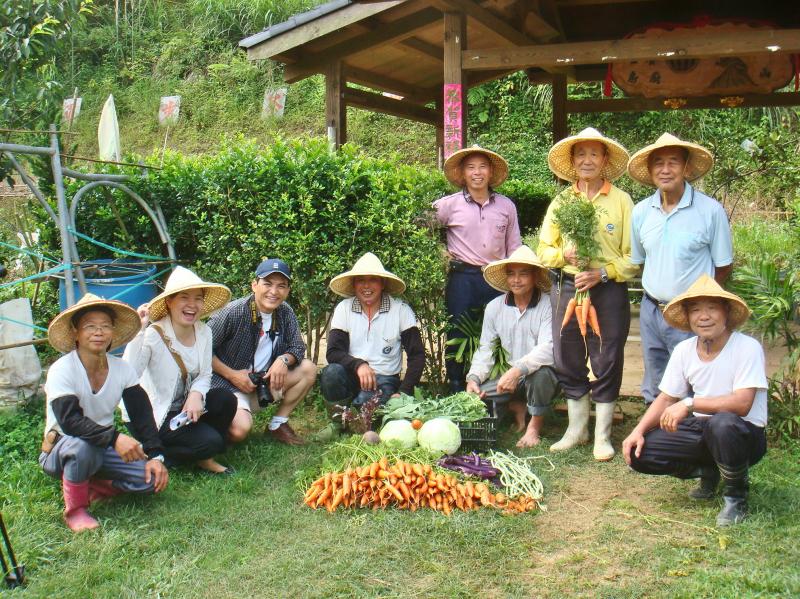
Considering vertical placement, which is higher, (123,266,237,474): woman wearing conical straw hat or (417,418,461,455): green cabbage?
(123,266,237,474): woman wearing conical straw hat

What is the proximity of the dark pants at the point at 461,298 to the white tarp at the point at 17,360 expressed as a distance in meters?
3.19

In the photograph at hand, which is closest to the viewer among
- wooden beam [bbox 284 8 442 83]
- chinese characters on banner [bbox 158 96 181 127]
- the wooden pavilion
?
the wooden pavilion

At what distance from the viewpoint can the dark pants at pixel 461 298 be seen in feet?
20.0

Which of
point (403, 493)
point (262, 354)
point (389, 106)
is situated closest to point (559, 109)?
point (389, 106)

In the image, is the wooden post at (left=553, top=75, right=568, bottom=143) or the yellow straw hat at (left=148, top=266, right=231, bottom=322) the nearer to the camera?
the yellow straw hat at (left=148, top=266, right=231, bottom=322)

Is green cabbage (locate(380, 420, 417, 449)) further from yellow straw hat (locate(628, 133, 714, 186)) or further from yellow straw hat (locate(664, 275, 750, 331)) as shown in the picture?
yellow straw hat (locate(628, 133, 714, 186))

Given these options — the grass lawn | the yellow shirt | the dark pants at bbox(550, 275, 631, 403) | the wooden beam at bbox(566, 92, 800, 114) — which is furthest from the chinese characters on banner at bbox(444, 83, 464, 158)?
the wooden beam at bbox(566, 92, 800, 114)

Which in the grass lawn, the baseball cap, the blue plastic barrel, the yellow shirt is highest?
the yellow shirt

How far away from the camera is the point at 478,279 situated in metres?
6.09

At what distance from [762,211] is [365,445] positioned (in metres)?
12.7

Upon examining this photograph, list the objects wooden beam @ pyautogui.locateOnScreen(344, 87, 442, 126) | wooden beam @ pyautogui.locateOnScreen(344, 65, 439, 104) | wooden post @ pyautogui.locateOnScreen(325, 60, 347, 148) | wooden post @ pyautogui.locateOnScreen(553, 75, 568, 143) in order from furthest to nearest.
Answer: wooden post @ pyautogui.locateOnScreen(553, 75, 568, 143) < wooden beam @ pyautogui.locateOnScreen(344, 87, 442, 126) < wooden beam @ pyautogui.locateOnScreen(344, 65, 439, 104) < wooden post @ pyautogui.locateOnScreen(325, 60, 347, 148)

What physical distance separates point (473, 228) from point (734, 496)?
274 centimetres

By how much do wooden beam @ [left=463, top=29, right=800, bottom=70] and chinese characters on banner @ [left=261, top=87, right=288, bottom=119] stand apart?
13.5 m

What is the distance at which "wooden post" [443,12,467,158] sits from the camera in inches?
267
